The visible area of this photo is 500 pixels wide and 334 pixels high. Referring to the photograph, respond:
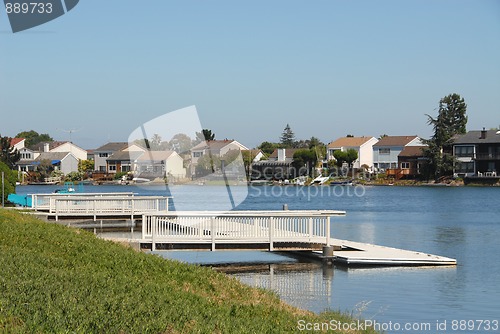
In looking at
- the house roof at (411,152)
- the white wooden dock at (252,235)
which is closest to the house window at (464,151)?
the house roof at (411,152)

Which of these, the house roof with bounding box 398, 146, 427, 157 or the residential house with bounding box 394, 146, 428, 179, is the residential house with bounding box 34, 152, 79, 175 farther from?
the house roof with bounding box 398, 146, 427, 157

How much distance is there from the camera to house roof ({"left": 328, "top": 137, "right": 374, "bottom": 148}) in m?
141

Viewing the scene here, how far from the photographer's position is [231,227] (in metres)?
26.0

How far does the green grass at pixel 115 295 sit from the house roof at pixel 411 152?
11072 centimetres

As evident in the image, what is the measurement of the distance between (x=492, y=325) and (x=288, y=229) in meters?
10.2

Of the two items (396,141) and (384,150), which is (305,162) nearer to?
(384,150)

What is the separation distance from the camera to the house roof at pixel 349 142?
5561 inches

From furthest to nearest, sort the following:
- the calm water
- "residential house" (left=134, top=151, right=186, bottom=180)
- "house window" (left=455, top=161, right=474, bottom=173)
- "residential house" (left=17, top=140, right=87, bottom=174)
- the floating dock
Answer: "residential house" (left=17, top=140, right=87, bottom=174), "house window" (left=455, top=161, right=474, bottom=173), "residential house" (left=134, top=151, right=186, bottom=180), the floating dock, the calm water

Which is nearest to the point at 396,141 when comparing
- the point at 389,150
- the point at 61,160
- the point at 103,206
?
the point at 389,150

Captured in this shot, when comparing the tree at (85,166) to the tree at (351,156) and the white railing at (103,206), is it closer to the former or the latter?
the tree at (351,156)

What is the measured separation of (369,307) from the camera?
1872 centimetres

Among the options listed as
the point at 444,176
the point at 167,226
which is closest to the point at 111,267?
the point at 167,226

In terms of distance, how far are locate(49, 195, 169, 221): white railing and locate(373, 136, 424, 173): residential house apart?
99750 mm

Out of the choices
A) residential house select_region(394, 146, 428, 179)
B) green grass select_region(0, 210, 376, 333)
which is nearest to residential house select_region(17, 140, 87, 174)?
residential house select_region(394, 146, 428, 179)
